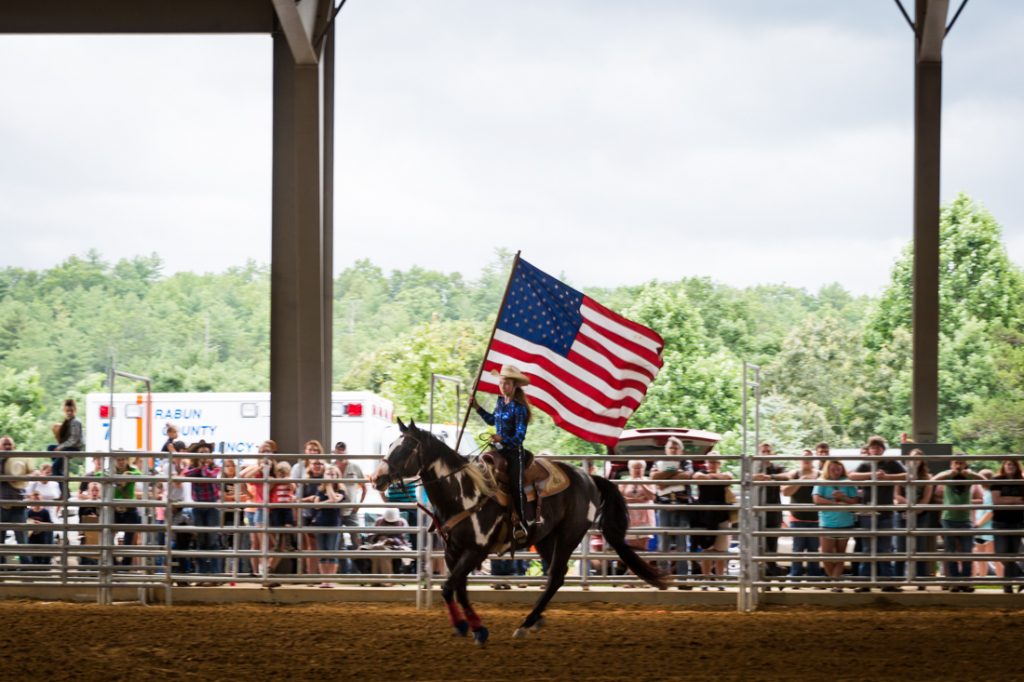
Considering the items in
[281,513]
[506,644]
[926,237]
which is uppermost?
[926,237]

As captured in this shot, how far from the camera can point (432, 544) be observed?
37.9ft

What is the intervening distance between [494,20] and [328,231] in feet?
170

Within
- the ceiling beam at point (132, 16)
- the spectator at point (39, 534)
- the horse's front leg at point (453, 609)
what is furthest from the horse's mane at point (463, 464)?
the ceiling beam at point (132, 16)

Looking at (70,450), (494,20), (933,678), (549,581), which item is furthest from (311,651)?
(494,20)

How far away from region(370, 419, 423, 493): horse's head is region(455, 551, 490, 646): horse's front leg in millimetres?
770

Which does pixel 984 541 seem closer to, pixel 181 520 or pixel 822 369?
pixel 181 520

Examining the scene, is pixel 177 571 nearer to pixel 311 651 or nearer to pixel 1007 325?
pixel 311 651

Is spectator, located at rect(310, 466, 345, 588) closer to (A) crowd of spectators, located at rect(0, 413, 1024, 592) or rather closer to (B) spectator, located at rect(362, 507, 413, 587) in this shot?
(A) crowd of spectators, located at rect(0, 413, 1024, 592)

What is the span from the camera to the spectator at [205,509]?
12.2 meters

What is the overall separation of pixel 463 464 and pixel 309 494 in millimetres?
3729

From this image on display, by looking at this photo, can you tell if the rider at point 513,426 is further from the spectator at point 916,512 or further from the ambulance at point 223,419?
the ambulance at point 223,419

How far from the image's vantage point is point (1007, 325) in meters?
49.9

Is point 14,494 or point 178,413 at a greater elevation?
point 178,413

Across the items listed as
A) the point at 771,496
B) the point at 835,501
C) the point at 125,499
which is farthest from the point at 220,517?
the point at 835,501
